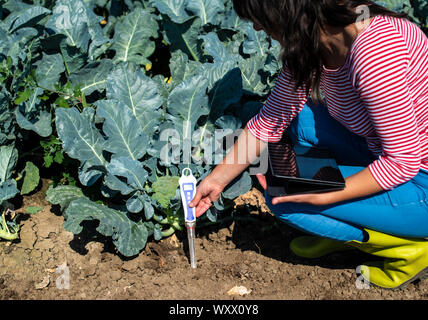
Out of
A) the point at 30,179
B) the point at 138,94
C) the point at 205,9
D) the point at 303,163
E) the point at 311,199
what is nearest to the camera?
the point at 311,199

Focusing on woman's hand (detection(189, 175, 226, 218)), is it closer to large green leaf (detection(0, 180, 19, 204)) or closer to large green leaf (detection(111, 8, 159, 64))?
large green leaf (detection(0, 180, 19, 204))

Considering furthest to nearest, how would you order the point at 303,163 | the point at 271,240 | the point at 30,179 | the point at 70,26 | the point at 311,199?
the point at 70,26 < the point at 30,179 < the point at 271,240 < the point at 303,163 < the point at 311,199

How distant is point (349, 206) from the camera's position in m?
2.18

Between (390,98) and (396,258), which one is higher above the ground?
(390,98)

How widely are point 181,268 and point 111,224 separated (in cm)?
44

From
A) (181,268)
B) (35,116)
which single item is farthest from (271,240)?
(35,116)

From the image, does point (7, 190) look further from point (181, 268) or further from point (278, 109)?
point (278, 109)

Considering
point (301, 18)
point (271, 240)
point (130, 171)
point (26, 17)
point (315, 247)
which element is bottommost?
point (271, 240)

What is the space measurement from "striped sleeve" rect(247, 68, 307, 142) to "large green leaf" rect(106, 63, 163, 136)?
1.80 feet

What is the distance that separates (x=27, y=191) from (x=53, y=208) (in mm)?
171

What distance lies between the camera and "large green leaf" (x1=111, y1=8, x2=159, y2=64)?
10.5ft

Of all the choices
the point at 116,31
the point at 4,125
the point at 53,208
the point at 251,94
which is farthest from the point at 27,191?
the point at 251,94

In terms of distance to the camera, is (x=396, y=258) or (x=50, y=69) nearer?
(x=396, y=258)

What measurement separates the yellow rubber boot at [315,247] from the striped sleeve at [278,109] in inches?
23.1
